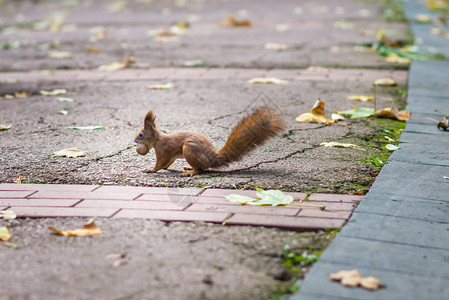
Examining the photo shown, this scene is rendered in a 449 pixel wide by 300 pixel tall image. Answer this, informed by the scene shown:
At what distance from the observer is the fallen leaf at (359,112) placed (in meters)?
4.07

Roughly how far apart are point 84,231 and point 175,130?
163 centimetres

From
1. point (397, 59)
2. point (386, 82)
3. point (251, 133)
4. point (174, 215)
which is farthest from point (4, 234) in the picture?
point (397, 59)

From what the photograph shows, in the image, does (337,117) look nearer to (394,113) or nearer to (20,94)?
(394,113)

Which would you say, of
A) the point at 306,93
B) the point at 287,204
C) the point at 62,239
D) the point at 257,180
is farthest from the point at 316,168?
the point at 306,93

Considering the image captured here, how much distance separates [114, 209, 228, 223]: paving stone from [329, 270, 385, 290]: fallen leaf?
0.61 meters

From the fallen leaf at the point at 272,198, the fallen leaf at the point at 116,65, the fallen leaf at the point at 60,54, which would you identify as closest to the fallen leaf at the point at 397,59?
the fallen leaf at the point at 116,65

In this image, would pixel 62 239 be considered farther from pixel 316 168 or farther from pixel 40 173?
pixel 316 168

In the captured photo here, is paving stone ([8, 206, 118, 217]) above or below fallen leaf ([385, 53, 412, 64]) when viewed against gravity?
above

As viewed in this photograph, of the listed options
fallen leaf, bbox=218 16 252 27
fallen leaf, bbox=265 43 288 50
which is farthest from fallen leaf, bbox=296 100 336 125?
fallen leaf, bbox=218 16 252 27

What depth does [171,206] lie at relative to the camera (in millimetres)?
2479

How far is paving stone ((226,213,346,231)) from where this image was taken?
2232mm

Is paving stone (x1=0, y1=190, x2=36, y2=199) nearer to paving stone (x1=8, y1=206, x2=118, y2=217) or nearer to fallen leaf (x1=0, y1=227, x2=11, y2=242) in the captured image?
paving stone (x1=8, y1=206, x2=118, y2=217)

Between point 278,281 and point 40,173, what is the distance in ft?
5.44

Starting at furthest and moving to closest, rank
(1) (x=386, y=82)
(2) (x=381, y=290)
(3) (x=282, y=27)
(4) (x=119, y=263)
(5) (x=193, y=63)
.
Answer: (3) (x=282, y=27) < (5) (x=193, y=63) < (1) (x=386, y=82) < (4) (x=119, y=263) < (2) (x=381, y=290)
